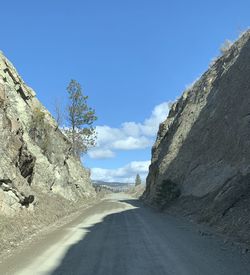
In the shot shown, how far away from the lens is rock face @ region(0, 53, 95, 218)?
23375 millimetres

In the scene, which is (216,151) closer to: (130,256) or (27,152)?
(27,152)

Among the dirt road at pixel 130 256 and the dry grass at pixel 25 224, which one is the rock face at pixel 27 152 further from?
the dirt road at pixel 130 256

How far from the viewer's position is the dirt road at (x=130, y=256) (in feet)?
33.0

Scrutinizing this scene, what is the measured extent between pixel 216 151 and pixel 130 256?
60.9ft

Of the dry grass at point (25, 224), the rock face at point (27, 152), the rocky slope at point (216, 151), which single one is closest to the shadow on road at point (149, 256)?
the rocky slope at point (216, 151)

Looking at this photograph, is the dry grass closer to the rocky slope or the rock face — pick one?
the rock face

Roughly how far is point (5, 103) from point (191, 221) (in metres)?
12.3

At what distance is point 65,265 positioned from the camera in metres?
10.9

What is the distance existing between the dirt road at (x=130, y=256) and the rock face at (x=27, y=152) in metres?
6.39

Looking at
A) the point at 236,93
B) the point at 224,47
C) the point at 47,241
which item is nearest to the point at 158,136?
the point at 224,47

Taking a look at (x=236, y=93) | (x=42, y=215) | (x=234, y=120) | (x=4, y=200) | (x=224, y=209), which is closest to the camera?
(x=224, y=209)

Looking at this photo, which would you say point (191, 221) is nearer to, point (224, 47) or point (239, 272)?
point (239, 272)

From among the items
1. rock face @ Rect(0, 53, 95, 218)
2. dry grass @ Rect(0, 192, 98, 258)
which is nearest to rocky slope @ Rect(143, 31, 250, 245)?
dry grass @ Rect(0, 192, 98, 258)

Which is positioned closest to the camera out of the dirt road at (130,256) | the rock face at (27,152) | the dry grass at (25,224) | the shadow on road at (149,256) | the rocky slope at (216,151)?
the shadow on road at (149,256)
